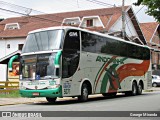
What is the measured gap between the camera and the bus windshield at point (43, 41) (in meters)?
18.0

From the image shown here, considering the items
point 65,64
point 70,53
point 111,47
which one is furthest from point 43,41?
point 111,47

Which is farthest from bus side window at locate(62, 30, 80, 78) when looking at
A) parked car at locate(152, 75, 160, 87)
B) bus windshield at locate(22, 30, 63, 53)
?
parked car at locate(152, 75, 160, 87)

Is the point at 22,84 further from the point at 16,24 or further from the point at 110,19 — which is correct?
the point at 16,24

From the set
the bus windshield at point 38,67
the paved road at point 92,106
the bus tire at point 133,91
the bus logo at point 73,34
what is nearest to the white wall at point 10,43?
the bus tire at point 133,91

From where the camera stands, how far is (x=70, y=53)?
60.1 ft

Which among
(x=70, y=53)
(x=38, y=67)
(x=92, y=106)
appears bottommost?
(x=92, y=106)

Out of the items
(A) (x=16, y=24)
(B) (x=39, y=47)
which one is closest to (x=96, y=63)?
(B) (x=39, y=47)

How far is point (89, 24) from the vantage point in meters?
50.8

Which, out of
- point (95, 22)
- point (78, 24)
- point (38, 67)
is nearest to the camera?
point (38, 67)

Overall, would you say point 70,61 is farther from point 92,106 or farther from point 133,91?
point 133,91

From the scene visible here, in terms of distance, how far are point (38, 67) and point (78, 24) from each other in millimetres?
33376

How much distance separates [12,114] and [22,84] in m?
5.77

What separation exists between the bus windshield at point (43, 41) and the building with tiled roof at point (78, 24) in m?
28.3

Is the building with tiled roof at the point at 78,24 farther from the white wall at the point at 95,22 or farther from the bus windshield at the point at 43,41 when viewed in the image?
the bus windshield at the point at 43,41
